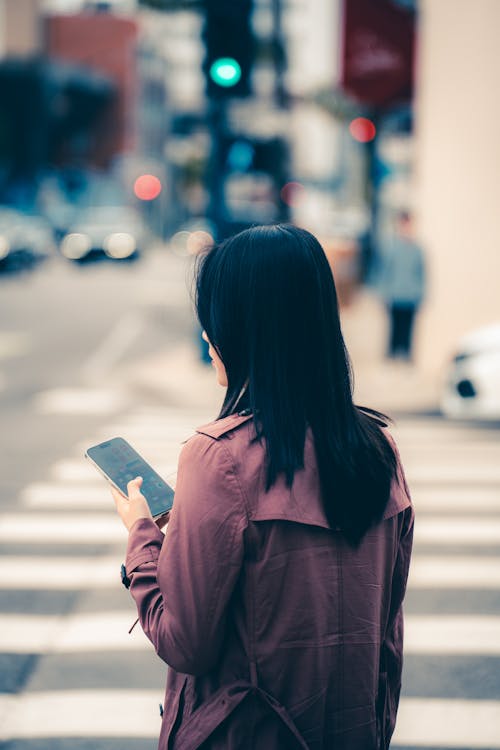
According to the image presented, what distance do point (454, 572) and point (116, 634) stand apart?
1898mm

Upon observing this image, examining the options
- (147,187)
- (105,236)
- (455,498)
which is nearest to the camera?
(455,498)

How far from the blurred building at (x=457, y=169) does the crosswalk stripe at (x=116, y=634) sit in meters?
7.46

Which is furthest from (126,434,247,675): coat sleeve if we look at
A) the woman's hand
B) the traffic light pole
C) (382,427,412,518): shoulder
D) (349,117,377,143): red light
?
(349,117,377,143): red light

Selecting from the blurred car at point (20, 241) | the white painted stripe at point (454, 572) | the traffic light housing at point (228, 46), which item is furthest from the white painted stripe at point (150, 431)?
the blurred car at point (20, 241)

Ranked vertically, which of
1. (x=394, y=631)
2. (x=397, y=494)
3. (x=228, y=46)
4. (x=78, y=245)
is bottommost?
(x=78, y=245)

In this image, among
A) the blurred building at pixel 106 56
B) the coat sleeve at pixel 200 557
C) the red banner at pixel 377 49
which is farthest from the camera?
the blurred building at pixel 106 56

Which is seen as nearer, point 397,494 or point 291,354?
point 291,354

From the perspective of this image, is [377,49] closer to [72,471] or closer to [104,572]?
[72,471]

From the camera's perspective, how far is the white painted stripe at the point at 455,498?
6.84 metres

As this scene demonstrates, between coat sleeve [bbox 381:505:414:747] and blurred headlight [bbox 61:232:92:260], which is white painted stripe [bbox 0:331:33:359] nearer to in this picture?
coat sleeve [bbox 381:505:414:747]

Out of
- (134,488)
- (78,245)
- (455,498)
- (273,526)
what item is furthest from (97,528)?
(78,245)

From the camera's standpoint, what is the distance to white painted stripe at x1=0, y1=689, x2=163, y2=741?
3766 mm

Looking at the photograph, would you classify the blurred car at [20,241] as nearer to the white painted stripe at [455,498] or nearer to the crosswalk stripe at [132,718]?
the white painted stripe at [455,498]

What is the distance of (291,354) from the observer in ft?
5.72
